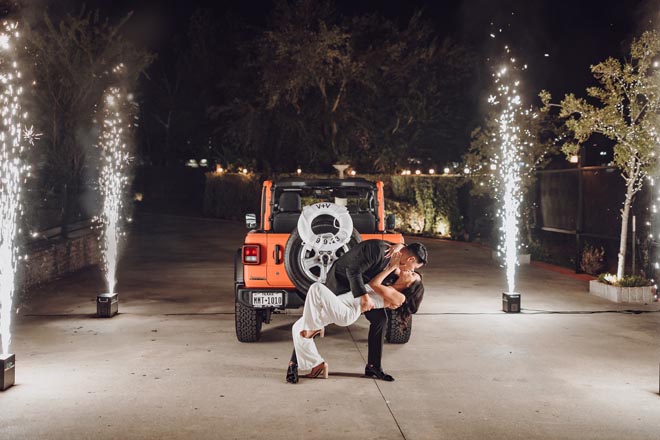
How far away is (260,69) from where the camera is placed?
33562 millimetres

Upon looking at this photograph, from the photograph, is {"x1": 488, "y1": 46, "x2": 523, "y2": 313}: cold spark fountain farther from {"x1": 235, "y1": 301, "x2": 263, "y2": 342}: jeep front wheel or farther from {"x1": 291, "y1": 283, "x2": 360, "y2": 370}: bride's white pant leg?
{"x1": 291, "y1": 283, "x2": 360, "y2": 370}: bride's white pant leg

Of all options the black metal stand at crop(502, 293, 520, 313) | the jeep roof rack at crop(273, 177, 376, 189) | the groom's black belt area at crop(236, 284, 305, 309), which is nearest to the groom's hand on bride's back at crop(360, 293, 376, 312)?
the groom's black belt area at crop(236, 284, 305, 309)

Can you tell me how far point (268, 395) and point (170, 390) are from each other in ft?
2.96

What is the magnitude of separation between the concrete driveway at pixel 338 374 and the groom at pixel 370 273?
0.23 meters

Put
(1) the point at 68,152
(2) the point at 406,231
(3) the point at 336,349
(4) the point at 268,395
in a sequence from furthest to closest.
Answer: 1. (2) the point at 406,231
2. (1) the point at 68,152
3. (3) the point at 336,349
4. (4) the point at 268,395

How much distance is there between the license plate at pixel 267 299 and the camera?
338 inches

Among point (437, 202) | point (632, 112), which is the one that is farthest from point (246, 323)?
point (437, 202)

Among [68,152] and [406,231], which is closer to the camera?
[68,152]

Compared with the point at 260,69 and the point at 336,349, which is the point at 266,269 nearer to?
the point at 336,349

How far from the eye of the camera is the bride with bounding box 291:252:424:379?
703cm

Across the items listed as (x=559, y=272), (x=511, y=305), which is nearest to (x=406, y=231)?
(x=559, y=272)

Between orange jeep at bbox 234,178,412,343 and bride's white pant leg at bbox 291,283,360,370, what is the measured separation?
42.7 inches

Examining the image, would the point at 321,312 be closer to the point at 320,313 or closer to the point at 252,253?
the point at 320,313

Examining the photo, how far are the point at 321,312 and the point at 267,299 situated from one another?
65.7 inches
